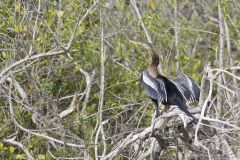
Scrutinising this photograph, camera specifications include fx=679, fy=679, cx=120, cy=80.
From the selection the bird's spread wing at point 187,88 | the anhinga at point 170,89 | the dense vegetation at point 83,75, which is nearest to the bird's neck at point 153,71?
the anhinga at point 170,89

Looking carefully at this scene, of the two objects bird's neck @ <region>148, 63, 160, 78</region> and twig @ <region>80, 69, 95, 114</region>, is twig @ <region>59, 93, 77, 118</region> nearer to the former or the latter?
twig @ <region>80, 69, 95, 114</region>

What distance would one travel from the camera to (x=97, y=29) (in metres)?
6.38

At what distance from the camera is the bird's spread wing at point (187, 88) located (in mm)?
4723

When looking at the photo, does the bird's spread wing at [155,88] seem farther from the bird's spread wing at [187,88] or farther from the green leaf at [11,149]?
the green leaf at [11,149]

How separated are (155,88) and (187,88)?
9.3 inches

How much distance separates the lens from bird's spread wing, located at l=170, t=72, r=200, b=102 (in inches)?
186

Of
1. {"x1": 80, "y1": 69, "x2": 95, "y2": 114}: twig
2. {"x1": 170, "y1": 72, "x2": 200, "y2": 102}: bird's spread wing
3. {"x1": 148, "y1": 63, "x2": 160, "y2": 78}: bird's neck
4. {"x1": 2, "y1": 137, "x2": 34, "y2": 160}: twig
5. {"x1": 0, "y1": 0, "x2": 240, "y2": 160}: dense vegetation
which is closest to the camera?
{"x1": 170, "y1": 72, "x2": 200, "y2": 102}: bird's spread wing

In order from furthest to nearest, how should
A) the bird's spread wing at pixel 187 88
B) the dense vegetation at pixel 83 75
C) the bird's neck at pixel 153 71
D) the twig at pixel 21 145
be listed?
the twig at pixel 21 145 < the dense vegetation at pixel 83 75 < the bird's neck at pixel 153 71 < the bird's spread wing at pixel 187 88

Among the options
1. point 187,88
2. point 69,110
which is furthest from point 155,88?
point 69,110

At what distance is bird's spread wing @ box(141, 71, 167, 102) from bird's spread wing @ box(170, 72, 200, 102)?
101 mm

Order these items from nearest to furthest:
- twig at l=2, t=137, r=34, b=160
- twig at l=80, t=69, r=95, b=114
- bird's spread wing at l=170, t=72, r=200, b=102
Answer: bird's spread wing at l=170, t=72, r=200, b=102
twig at l=2, t=137, r=34, b=160
twig at l=80, t=69, r=95, b=114

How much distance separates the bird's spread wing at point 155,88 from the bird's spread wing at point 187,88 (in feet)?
0.33

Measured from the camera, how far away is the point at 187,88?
4781 millimetres

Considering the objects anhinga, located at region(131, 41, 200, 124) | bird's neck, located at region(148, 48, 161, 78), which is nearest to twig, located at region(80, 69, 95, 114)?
bird's neck, located at region(148, 48, 161, 78)
